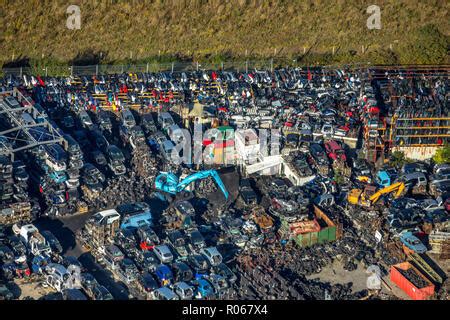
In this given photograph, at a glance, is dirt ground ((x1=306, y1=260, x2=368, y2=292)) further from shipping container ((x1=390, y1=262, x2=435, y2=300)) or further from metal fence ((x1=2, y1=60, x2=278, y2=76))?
metal fence ((x1=2, y1=60, x2=278, y2=76))

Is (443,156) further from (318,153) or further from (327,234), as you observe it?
(327,234)

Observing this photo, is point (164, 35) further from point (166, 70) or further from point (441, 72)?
point (441, 72)

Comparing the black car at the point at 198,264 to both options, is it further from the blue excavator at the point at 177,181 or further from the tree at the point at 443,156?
the tree at the point at 443,156

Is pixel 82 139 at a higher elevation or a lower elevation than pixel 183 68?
lower

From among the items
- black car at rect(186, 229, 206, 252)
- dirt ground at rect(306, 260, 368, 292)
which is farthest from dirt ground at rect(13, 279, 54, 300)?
dirt ground at rect(306, 260, 368, 292)

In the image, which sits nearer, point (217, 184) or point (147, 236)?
point (147, 236)

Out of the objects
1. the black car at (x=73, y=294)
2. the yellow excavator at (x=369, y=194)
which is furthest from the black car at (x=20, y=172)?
the yellow excavator at (x=369, y=194)

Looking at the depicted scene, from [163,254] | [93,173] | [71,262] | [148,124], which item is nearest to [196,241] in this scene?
[163,254]
